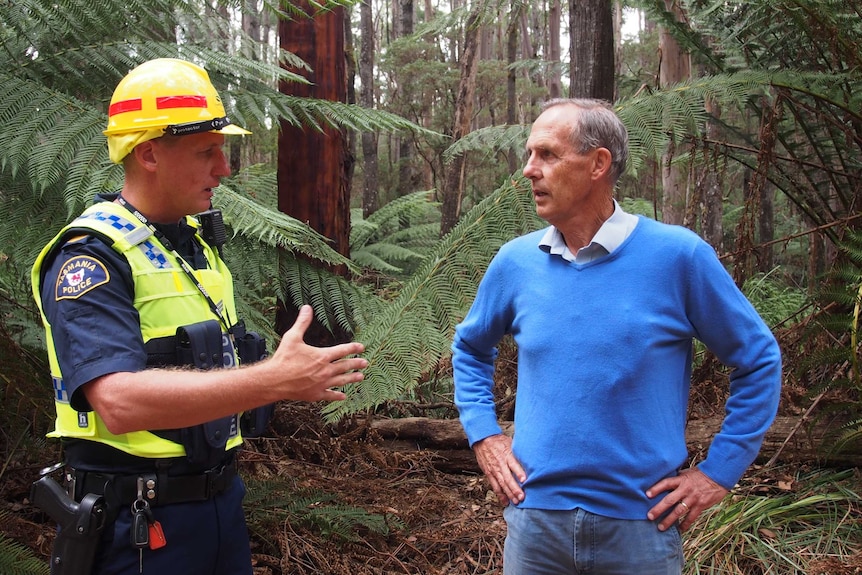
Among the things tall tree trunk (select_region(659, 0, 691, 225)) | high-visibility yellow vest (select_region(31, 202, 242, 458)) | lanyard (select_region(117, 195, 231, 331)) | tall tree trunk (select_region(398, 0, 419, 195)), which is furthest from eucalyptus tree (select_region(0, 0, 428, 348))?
tall tree trunk (select_region(398, 0, 419, 195))

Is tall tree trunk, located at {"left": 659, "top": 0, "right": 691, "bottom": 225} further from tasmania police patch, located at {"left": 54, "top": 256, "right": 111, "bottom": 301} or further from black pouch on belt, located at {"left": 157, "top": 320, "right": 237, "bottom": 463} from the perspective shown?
tasmania police patch, located at {"left": 54, "top": 256, "right": 111, "bottom": 301}

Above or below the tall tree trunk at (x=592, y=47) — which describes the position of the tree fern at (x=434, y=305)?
below

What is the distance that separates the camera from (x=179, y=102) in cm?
202

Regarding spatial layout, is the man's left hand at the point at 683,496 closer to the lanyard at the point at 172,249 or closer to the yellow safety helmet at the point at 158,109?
the lanyard at the point at 172,249

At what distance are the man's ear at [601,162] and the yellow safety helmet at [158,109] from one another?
1.01 m

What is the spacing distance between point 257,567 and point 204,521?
4.67 ft

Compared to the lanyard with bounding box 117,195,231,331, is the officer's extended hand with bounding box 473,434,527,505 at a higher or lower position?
lower

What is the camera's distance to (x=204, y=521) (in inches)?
81.3

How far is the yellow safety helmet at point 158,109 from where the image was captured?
2.00m

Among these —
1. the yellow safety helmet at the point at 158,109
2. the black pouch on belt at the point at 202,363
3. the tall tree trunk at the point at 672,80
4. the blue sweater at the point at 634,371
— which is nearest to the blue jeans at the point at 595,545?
the blue sweater at the point at 634,371

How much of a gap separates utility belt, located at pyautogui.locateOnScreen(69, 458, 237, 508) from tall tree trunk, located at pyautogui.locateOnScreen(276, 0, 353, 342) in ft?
8.94

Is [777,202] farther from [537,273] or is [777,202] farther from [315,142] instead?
[537,273]

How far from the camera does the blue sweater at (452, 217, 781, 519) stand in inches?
77.2

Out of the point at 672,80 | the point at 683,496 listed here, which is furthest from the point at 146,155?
the point at 672,80
